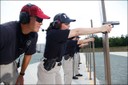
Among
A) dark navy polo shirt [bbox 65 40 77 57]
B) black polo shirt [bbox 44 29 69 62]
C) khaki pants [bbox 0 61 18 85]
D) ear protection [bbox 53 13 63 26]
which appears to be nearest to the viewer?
khaki pants [bbox 0 61 18 85]

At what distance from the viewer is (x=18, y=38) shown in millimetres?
2699

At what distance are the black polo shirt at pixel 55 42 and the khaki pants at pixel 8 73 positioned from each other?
36.8 inches

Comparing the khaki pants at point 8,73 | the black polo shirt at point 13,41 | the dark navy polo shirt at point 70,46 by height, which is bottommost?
the dark navy polo shirt at point 70,46

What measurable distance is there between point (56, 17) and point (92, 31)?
0.91m

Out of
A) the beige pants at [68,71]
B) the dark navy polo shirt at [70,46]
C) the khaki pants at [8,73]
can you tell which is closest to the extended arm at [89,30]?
the khaki pants at [8,73]

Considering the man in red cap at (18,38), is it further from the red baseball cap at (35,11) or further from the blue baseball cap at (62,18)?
the blue baseball cap at (62,18)

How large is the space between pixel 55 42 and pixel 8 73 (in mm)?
1140

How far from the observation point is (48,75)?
4.00 meters

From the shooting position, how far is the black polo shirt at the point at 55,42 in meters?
3.60

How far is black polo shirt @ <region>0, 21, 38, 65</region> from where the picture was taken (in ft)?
7.95

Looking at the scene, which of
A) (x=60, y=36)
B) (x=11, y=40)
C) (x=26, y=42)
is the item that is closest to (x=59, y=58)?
(x=60, y=36)

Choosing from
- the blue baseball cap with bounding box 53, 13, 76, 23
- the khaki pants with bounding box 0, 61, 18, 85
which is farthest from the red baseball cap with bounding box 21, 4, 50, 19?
the blue baseball cap with bounding box 53, 13, 76, 23

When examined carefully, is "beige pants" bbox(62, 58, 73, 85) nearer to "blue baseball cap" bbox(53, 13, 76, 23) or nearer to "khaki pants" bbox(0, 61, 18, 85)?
"blue baseball cap" bbox(53, 13, 76, 23)

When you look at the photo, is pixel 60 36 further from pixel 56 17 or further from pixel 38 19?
pixel 38 19
